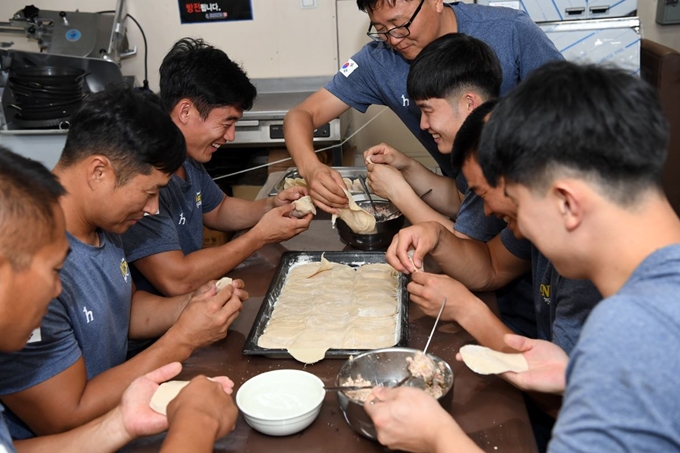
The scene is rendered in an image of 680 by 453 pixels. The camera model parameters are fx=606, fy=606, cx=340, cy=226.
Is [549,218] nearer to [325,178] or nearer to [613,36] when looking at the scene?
[325,178]

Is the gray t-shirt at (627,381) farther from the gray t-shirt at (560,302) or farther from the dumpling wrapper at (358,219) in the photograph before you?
the dumpling wrapper at (358,219)

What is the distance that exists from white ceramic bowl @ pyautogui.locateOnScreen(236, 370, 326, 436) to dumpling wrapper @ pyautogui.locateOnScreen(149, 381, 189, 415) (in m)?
0.13

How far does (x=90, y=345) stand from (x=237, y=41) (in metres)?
3.16

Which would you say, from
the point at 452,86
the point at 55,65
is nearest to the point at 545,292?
the point at 452,86

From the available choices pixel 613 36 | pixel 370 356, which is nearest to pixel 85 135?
pixel 370 356

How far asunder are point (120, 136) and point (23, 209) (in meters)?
0.58

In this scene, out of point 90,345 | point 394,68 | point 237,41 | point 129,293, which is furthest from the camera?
point 237,41

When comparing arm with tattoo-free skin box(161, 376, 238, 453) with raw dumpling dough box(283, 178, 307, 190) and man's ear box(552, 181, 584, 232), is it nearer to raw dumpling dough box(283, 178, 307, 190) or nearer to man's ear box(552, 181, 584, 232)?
man's ear box(552, 181, 584, 232)

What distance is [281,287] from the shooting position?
1.97 meters

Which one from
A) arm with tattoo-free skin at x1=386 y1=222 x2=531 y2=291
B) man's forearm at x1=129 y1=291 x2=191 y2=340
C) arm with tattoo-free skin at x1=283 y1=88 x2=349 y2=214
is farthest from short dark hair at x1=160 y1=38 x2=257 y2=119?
arm with tattoo-free skin at x1=386 y1=222 x2=531 y2=291

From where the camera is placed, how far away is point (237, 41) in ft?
14.1

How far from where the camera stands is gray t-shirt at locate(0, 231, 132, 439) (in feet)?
4.33

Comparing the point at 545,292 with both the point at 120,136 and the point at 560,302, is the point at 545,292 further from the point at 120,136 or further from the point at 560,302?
the point at 120,136

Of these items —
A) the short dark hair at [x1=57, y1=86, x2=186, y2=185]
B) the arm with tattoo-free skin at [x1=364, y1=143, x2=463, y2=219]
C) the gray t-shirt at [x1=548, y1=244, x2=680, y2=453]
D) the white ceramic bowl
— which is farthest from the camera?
the arm with tattoo-free skin at [x1=364, y1=143, x2=463, y2=219]
